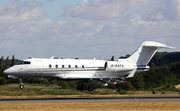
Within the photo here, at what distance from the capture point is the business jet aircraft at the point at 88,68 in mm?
37562

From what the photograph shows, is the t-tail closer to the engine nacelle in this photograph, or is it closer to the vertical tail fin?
the vertical tail fin

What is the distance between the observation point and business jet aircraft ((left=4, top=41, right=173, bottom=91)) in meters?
37.6

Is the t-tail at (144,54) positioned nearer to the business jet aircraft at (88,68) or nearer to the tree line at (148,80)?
the business jet aircraft at (88,68)

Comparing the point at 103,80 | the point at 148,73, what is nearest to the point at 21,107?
the point at 103,80

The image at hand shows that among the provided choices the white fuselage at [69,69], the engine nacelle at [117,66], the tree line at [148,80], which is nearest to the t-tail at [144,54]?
the white fuselage at [69,69]

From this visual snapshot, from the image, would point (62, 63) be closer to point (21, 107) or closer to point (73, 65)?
point (73, 65)

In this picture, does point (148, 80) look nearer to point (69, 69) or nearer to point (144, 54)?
point (144, 54)

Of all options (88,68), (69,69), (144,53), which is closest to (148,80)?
(144,53)

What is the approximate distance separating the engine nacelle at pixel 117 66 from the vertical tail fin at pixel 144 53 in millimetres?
1481

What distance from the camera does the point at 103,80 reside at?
4044 cm

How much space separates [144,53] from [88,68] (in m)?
8.97

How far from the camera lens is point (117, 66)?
41312mm

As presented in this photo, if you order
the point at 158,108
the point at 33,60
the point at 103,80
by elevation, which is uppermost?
the point at 33,60

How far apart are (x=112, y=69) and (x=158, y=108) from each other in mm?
15154
